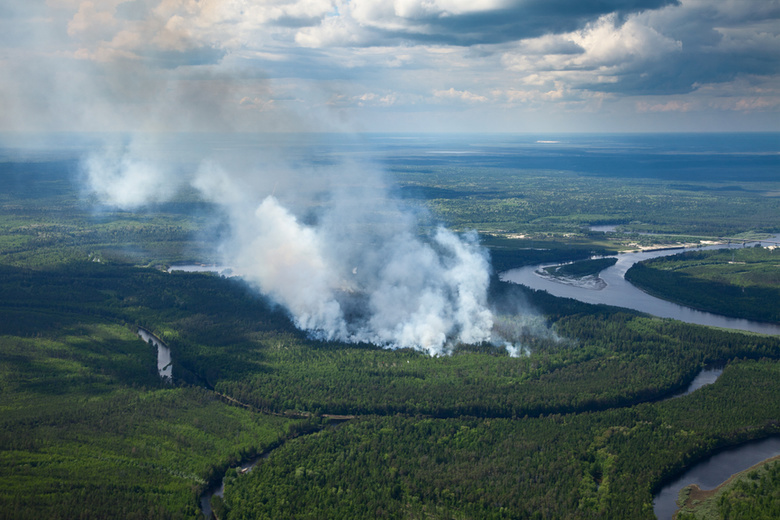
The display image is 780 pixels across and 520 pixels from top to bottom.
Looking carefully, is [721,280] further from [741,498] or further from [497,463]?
[497,463]

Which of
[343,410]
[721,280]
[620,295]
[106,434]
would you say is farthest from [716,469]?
[721,280]

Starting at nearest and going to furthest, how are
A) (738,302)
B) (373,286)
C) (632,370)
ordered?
(632,370) < (373,286) < (738,302)

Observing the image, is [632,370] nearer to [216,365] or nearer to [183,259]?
[216,365]

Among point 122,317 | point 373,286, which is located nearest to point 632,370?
point 373,286

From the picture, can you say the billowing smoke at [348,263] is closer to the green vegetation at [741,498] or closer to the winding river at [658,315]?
the winding river at [658,315]

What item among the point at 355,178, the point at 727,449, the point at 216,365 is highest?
the point at 355,178

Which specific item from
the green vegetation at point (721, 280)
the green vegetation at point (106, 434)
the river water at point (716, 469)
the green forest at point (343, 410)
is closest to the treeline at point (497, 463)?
the green forest at point (343, 410)

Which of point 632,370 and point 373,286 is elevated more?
point 373,286
